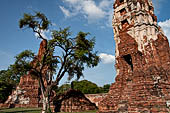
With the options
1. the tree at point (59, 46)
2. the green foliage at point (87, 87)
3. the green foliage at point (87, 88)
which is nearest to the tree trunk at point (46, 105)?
the tree at point (59, 46)

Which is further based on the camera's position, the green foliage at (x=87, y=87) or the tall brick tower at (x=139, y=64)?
the green foliage at (x=87, y=87)

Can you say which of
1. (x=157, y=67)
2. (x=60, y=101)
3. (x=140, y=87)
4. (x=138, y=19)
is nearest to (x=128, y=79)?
(x=140, y=87)

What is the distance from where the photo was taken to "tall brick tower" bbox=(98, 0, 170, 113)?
24.4 feet

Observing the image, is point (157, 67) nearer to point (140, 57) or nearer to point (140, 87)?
point (140, 57)

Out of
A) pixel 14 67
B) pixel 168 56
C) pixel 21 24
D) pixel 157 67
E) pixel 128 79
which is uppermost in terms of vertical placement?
pixel 21 24

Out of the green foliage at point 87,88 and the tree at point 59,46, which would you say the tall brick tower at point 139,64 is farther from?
the green foliage at point 87,88

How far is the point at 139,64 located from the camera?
909 cm

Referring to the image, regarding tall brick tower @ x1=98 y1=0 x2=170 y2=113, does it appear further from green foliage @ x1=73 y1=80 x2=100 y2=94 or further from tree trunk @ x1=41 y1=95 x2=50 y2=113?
green foliage @ x1=73 y1=80 x2=100 y2=94

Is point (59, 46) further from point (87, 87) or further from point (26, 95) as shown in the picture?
point (87, 87)

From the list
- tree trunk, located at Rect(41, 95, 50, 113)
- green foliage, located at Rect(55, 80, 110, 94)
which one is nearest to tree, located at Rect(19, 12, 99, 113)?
tree trunk, located at Rect(41, 95, 50, 113)

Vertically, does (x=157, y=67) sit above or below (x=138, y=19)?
below

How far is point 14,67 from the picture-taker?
13.4m

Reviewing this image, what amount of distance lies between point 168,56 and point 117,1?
241 inches

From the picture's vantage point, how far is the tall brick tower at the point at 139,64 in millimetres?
7441
